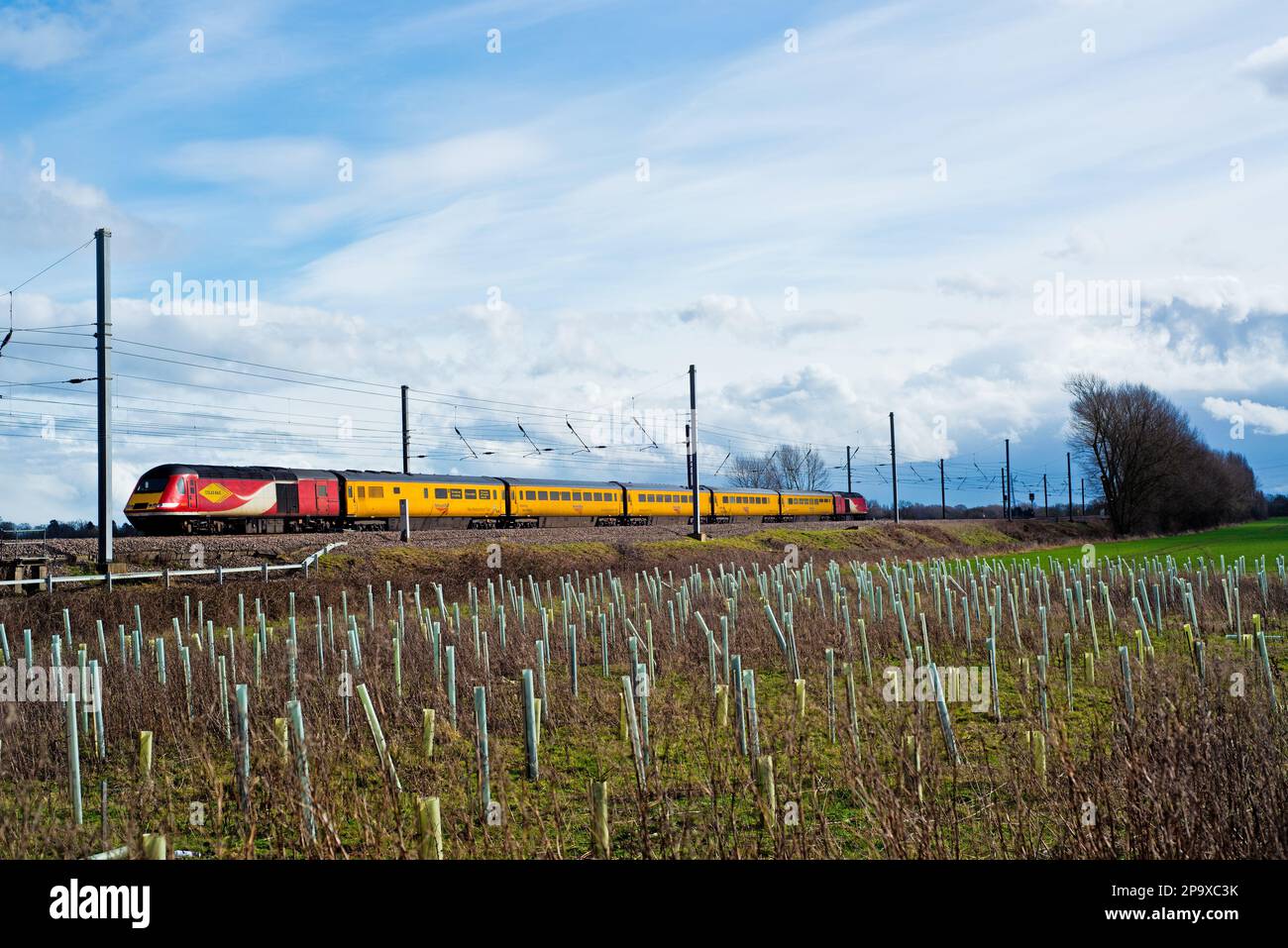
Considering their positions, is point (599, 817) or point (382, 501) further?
point (382, 501)

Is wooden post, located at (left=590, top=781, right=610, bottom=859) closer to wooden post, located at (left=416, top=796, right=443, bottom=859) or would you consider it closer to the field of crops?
the field of crops

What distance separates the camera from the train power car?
2786 centimetres

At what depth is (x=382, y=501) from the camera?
112ft

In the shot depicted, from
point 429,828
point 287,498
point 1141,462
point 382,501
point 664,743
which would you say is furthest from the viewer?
point 1141,462

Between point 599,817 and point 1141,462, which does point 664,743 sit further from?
point 1141,462

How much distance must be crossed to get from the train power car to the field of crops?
13.3 m

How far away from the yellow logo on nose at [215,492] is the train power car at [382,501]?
0.03m

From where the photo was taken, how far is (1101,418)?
6219 cm

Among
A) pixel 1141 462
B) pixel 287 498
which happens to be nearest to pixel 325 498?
pixel 287 498

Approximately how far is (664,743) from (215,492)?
80.3 ft

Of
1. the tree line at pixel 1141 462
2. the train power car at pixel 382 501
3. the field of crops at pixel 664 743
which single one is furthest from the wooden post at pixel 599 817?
the tree line at pixel 1141 462

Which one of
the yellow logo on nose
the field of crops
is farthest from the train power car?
the field of crops

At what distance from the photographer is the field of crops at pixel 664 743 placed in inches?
173
